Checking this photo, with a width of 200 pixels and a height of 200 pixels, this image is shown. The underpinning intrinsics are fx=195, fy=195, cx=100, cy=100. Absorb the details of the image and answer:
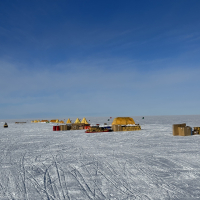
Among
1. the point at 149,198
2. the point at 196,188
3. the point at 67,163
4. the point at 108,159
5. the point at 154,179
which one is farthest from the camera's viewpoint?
the point at 108,159

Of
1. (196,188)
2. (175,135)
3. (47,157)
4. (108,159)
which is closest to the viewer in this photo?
(196,188)

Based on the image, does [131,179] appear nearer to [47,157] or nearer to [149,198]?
[149,198]

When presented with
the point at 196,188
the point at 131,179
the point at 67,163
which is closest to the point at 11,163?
the point at 67,163

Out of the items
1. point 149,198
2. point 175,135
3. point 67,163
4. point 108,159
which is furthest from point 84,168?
point 175,135

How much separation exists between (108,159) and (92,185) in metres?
3.53

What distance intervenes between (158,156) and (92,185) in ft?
17.1

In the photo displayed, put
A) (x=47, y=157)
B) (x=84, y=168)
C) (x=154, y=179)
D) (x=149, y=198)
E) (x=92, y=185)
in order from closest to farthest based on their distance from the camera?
1. (x=149, y=198)
2. (x=92, y=185)
3. (x=154, y=179)
4. (x=84, y=168)
5. (x=47, y=157)

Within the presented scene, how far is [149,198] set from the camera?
212 inches

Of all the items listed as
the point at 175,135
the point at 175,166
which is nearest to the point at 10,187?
the point at 175,166

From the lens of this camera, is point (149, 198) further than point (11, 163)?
No

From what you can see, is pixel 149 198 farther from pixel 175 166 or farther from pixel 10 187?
pixel 10 187

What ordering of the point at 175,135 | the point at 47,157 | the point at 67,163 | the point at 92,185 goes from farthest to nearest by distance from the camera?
the point at 175,135, the point at 47,157, the point at 67,163, the point at 92,185

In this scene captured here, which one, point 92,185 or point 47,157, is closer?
point 92,185

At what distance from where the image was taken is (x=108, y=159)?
987 cm
